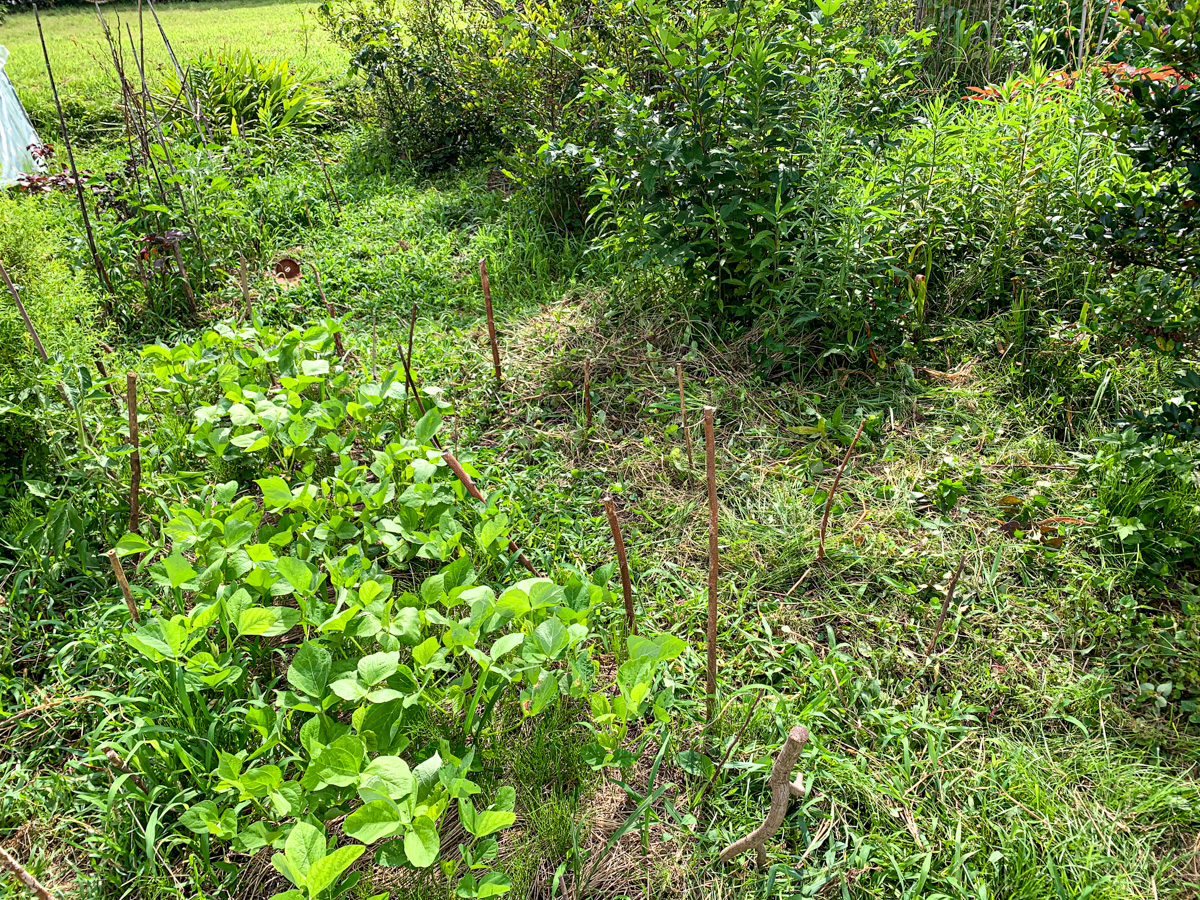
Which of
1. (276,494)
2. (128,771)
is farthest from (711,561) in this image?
(128,771)

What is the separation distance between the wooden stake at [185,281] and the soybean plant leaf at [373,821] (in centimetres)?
303

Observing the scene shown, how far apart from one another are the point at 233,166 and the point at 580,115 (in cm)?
206

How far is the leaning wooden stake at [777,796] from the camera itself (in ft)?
4.45

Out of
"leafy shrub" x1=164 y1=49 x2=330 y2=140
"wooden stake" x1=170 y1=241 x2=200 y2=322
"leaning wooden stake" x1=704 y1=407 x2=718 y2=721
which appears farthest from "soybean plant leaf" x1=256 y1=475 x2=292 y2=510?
"leafy shrub" x1=164 y1=49 x2=330 y2=140

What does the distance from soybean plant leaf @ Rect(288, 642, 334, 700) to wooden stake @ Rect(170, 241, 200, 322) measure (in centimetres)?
264

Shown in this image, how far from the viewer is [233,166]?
447 centimetres

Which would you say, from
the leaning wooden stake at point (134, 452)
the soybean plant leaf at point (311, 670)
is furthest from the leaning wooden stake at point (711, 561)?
the leaning wooden stake at point (134, 452)

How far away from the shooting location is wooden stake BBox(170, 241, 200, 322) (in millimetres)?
3584

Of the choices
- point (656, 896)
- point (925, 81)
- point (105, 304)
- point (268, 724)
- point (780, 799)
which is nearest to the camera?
point (780, 799)

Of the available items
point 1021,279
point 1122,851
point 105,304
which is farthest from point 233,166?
point 1122,851

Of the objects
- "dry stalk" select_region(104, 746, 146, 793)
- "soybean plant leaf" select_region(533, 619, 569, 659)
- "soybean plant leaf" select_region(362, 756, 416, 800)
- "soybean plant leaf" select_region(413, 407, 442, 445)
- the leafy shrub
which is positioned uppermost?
the leafy shrub

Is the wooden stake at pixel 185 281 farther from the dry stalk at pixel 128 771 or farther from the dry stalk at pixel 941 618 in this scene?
the dry stalk at pixel 941 618

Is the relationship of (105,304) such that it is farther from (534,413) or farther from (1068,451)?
(1068,451)

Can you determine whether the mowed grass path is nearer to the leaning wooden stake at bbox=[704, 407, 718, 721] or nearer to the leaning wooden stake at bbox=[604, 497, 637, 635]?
the leaning wooden stake at bbox=[604, 497, 637, 635]
